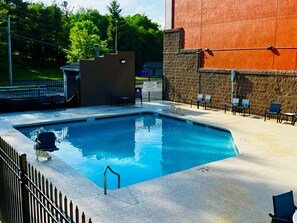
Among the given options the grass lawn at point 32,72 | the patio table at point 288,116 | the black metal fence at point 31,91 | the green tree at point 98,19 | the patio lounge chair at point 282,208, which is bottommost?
the patio lounge chair at point 282,208

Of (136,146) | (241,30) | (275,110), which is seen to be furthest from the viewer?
(241,30)

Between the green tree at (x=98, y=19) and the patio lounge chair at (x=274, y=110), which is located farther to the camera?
the green tree at (x=98, y=19)

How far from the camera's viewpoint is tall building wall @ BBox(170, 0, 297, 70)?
48.5 feet

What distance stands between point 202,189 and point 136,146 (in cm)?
558

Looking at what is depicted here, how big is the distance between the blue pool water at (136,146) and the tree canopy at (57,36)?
26.3 meters

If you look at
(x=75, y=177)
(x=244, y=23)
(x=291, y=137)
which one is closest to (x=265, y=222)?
(x=75, y=177)

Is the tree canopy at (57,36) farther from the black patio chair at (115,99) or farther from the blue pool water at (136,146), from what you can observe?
the blue pool water at (136,146)

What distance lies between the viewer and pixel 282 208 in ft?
15.5

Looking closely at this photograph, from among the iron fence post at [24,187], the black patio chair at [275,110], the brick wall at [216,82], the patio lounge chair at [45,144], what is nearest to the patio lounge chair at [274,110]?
the black patio chair at [275,110]

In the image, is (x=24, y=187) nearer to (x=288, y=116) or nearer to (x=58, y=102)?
(x=288, y=116)

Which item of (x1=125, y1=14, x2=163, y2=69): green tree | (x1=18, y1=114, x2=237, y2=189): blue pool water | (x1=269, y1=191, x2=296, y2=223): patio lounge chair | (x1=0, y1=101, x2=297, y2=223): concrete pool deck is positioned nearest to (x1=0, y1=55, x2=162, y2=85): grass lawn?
(x1=125, y1=14, x2=163, y2=69): green tree

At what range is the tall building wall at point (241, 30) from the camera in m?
14.8

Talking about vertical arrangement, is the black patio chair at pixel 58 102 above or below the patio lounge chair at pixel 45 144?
above

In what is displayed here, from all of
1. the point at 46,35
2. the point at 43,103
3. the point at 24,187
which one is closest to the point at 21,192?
the point at 24,187
